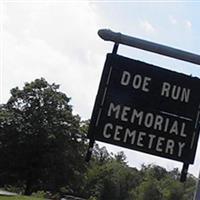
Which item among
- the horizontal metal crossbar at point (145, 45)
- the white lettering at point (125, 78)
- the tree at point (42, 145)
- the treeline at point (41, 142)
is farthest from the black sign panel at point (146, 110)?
the tree at point (42, 145)

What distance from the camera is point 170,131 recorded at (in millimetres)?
8258

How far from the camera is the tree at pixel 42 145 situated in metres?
71.6

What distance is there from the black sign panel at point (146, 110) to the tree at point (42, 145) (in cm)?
6284

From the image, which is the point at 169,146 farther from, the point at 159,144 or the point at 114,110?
the point at 114,110

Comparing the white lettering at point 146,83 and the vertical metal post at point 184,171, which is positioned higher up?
the white lettering at point 146,83

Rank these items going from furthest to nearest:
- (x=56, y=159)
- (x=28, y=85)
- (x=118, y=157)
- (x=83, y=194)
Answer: (x=118, y=157)
(x=83, y=194)
(x=28, y=85)
(x=56, y=159)

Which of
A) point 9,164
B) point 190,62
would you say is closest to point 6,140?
point 9,164

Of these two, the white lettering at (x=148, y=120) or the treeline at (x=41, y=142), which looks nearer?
the white lettering at (x=148, y=120)

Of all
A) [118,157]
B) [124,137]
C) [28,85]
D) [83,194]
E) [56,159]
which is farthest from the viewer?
[118,157]

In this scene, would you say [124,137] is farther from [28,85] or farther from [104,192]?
[104,192]

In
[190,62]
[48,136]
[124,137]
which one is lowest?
[124,137]

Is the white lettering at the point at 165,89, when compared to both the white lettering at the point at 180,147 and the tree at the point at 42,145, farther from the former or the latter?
the tree at the point at 42,145

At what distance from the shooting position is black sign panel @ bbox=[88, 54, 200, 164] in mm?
8148

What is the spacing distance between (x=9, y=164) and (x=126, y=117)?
65.4m
